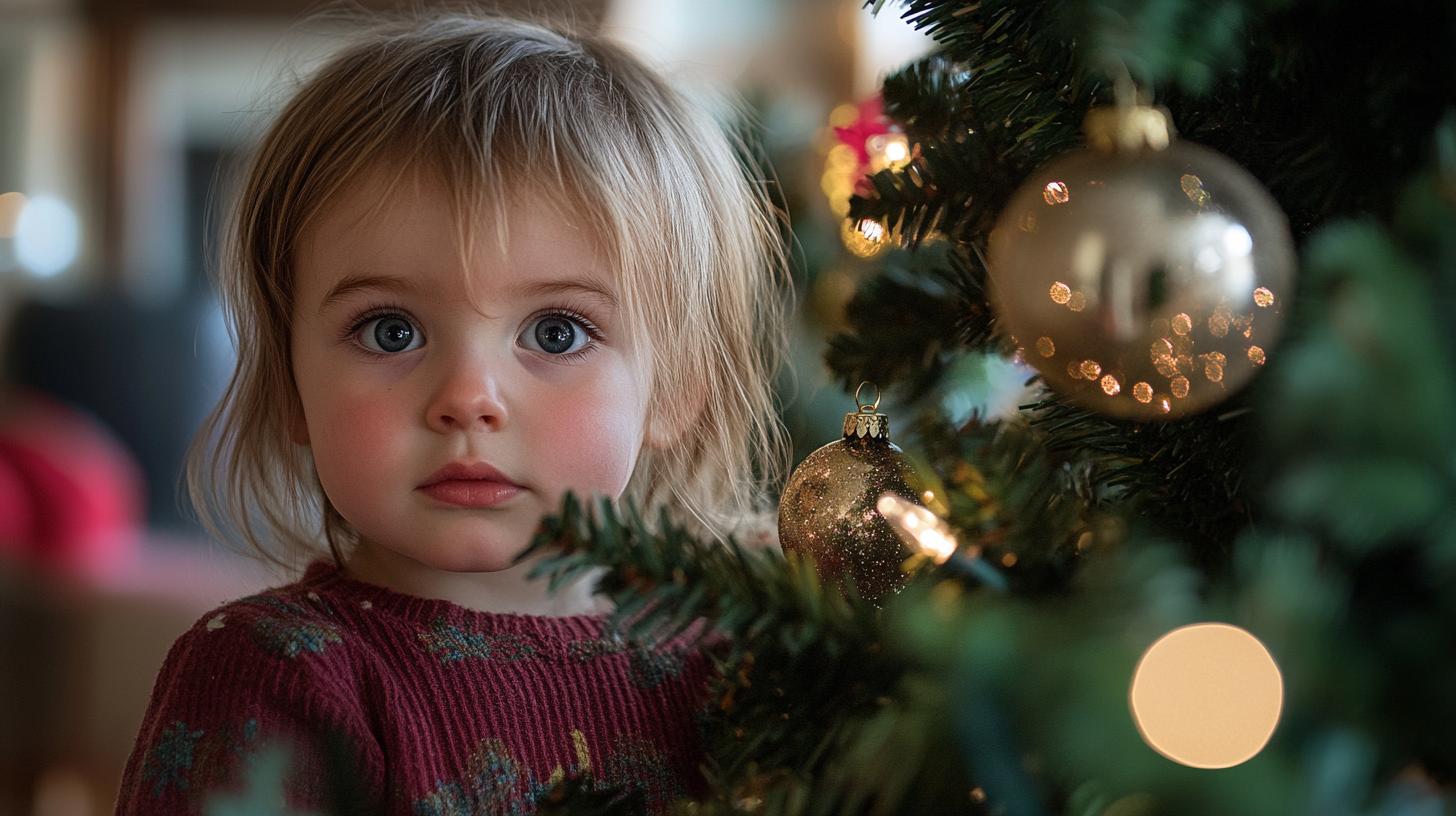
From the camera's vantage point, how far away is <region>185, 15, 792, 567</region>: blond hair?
0.68m

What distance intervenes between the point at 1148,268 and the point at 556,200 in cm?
35

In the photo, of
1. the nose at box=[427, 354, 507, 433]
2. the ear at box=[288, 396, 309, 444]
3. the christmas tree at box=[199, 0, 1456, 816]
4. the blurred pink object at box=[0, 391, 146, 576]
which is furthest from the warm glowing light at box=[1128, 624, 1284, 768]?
the blurred pink object at box=[0, 391, 146, 576]

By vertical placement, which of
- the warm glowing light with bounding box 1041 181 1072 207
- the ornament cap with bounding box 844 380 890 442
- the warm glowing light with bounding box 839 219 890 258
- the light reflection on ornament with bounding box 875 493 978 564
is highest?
the warm glowing light with bounding box 839 219 890 258

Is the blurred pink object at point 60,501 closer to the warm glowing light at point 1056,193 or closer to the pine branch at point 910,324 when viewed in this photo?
the pine branch at point 910,324

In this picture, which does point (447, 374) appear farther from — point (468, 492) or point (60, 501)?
point (60, 501)

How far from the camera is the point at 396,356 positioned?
646 mm

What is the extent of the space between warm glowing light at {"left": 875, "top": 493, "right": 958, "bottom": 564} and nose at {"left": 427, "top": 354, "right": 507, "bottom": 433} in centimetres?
23

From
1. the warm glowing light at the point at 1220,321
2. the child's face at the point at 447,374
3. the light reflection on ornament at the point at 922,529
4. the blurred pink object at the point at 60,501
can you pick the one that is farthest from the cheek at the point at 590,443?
the blurred pink object at the point at 60,501

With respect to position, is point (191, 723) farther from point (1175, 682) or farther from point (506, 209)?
point (1175, 682)

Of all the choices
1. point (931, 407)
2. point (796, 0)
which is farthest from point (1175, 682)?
point (796, 0)

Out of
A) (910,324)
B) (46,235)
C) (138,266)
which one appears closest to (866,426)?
(910,324)

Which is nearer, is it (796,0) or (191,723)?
(191,723)

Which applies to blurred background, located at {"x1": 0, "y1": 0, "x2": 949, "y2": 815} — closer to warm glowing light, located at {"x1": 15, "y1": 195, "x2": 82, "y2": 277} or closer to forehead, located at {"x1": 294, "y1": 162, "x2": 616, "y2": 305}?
warm glowing light, located at {"x1": 15, "y1": 195, "x2": 82, "y2": 277}

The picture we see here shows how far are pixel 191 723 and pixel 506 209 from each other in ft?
0.88
